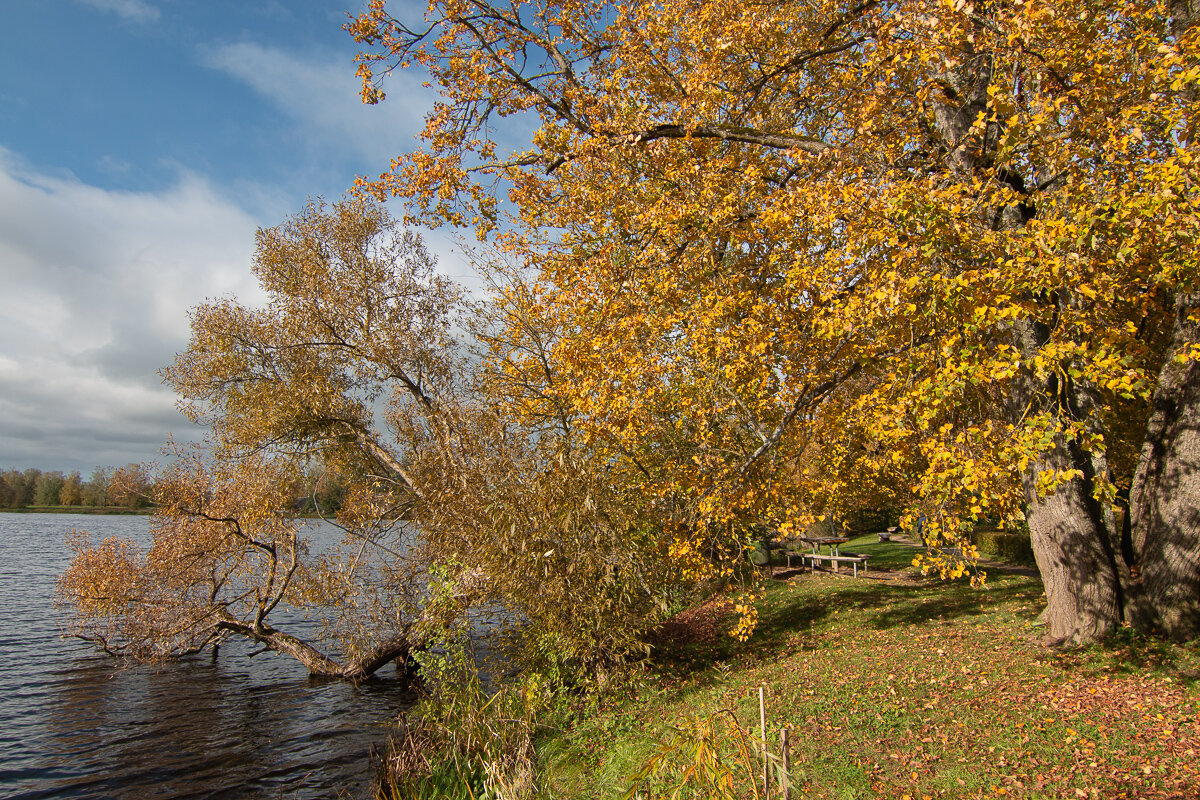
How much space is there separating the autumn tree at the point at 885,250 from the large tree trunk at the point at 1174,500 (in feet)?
0.10

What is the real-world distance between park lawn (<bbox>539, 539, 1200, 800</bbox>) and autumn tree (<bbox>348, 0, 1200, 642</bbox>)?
4.08 ft

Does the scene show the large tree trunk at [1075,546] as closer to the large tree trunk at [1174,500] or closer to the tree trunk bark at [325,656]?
the large tree trunk at [1174,500]

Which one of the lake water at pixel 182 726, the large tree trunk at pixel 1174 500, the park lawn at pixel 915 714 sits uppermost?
the large tree trunk at pixel 1174 500

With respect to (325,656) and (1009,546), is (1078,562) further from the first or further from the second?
(325,656)

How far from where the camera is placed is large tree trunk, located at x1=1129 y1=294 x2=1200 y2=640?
733 centimetres

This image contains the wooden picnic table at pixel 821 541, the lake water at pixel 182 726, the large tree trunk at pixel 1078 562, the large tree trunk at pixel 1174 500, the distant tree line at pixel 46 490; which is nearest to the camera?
the large tree trunk at pixel 1174 500

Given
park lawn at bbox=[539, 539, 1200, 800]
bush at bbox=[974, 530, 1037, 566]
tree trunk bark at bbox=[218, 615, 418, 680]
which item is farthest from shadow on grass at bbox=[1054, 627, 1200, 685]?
tree trunk bark at bbox=[218, 615, 418, 680]

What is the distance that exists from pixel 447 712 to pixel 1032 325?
9.17 meters

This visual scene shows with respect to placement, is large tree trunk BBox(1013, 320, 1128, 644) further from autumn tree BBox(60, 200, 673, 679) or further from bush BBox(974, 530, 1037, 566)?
bush BBox(974, 530, 1037, 566)

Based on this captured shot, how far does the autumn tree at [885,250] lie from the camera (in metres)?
5.78

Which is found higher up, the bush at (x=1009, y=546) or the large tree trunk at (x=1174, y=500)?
the large tree trunk at (x=1174, y=500)

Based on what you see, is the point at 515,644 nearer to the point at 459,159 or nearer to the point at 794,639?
the point at 794,639

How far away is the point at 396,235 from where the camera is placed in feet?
55.9

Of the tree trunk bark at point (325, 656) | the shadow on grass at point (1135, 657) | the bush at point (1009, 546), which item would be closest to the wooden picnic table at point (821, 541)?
the bush at point (1009, 546)
